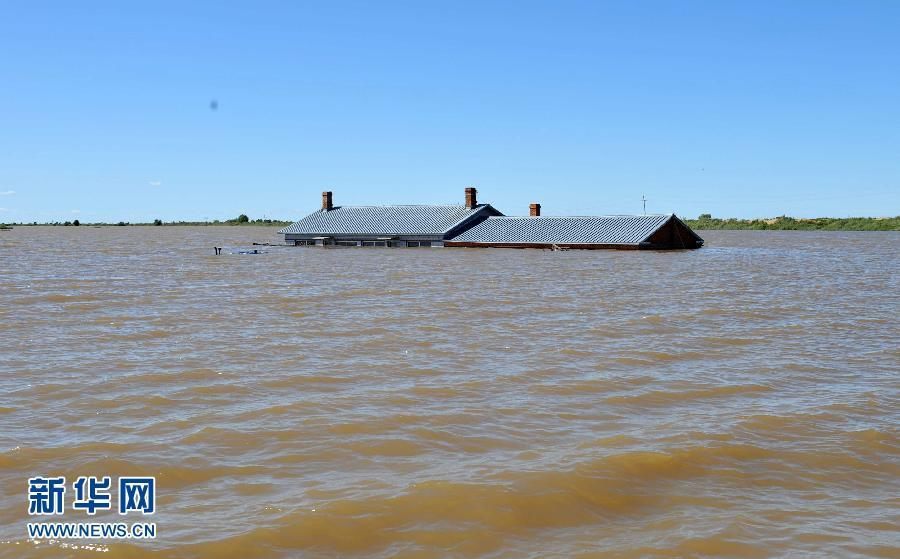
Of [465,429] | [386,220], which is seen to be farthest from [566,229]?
[465,429]

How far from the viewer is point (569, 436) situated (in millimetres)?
7938

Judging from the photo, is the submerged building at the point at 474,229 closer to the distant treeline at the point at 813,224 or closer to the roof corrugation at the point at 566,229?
the roof corrugation at the point at 566,229

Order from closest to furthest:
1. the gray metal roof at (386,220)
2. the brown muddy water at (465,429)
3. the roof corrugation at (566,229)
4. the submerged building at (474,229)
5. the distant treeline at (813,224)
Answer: the brown muddy water at (465,429), the roof corrugation at (566,229), the submerged building at (474,229), the gray metal roof at (386,220), the distant treeline at (813,224)

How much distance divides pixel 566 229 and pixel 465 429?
166 feet

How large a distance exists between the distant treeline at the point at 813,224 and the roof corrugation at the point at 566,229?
72.1 m

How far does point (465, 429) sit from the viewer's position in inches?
322

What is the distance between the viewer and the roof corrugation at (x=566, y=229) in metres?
54.2

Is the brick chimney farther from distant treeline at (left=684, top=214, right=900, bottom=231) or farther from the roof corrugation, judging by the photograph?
distant treeline at (left=684, top=214, right=900, bottom=231)

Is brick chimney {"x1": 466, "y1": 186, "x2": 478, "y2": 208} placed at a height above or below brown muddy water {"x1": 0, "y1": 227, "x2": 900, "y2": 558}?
above

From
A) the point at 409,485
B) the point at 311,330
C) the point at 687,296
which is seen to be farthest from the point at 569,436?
the point at 687,296

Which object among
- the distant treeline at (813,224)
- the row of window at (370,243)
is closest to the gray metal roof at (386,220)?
the row of window at (370,243)

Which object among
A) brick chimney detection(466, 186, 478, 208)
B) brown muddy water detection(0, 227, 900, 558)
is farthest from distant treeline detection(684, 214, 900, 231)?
brown muddy water detection(0, 227, 900, 558)

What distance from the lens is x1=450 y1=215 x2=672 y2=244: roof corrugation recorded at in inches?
2136

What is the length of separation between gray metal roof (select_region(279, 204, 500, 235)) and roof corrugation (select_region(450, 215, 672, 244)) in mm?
2034
